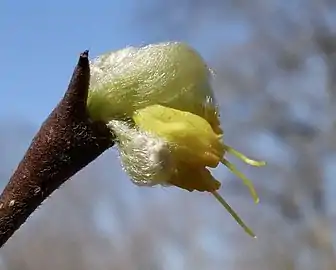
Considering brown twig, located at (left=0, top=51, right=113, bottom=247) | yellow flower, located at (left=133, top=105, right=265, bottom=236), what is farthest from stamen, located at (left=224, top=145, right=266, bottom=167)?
brown twig, located at (left=0, top=51, right=113, bottom=247)

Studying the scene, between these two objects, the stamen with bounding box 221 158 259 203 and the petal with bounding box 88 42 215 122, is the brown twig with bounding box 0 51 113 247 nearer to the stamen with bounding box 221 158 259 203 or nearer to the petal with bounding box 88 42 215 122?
the petal with bounding box 88 42 215 122

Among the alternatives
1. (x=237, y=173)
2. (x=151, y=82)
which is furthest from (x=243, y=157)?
(x=151, y=82)

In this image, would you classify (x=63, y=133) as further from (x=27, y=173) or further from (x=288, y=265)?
(x=288, y=265)

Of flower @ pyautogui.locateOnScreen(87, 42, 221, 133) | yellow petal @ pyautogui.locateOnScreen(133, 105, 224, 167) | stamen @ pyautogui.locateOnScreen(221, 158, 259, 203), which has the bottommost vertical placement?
stamen @ pyautogui.locateOnScreen(221, 158, 259, 203)

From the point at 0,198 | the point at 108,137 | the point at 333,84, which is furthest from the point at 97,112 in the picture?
the point at 333,84

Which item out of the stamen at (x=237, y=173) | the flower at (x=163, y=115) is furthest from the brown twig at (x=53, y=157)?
the stamen at (x=237, y=173)
